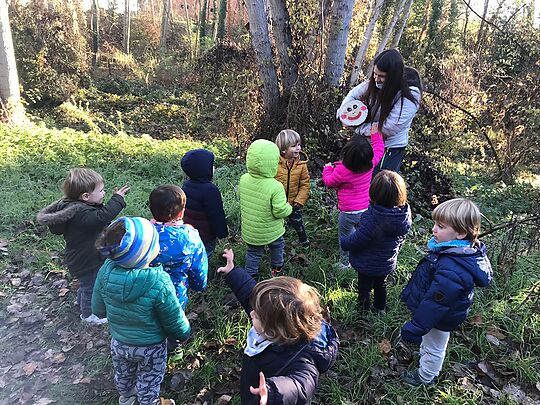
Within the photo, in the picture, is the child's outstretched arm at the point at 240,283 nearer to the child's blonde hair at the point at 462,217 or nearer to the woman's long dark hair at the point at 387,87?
the child's blonde hair at the point at 462,217

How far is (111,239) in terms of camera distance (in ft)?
7.43

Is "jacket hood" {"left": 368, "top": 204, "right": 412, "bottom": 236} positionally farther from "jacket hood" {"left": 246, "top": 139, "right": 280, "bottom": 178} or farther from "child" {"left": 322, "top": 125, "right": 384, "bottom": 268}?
"jacket hood" {"left": 246, "top": 139, "right": 280, "bottom": 178}

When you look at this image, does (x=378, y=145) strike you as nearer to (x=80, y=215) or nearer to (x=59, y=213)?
(x=80, y=215)

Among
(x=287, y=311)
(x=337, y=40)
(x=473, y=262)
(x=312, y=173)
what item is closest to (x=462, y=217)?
(x=473, y=262)

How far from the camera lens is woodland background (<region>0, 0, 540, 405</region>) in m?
3.30

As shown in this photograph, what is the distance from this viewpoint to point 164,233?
2775 mm

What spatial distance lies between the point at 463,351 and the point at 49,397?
3490 mm

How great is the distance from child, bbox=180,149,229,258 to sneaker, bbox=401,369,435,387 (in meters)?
1.99

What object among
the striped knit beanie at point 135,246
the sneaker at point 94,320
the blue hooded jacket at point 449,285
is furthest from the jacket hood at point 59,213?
the blue hooded jacket at point 449,285

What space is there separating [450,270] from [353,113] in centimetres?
239

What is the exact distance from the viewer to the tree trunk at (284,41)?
6477 mm

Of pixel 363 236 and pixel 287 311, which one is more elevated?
pixel 287 311

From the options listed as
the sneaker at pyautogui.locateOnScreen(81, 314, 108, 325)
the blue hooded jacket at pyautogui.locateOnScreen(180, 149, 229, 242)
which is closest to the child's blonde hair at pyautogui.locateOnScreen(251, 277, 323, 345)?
the blue hooded jacket at pyautogui.locateOnScreen(180, 149, 229, 242)

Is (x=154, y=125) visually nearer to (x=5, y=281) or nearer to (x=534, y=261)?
(x=5, y=281)
